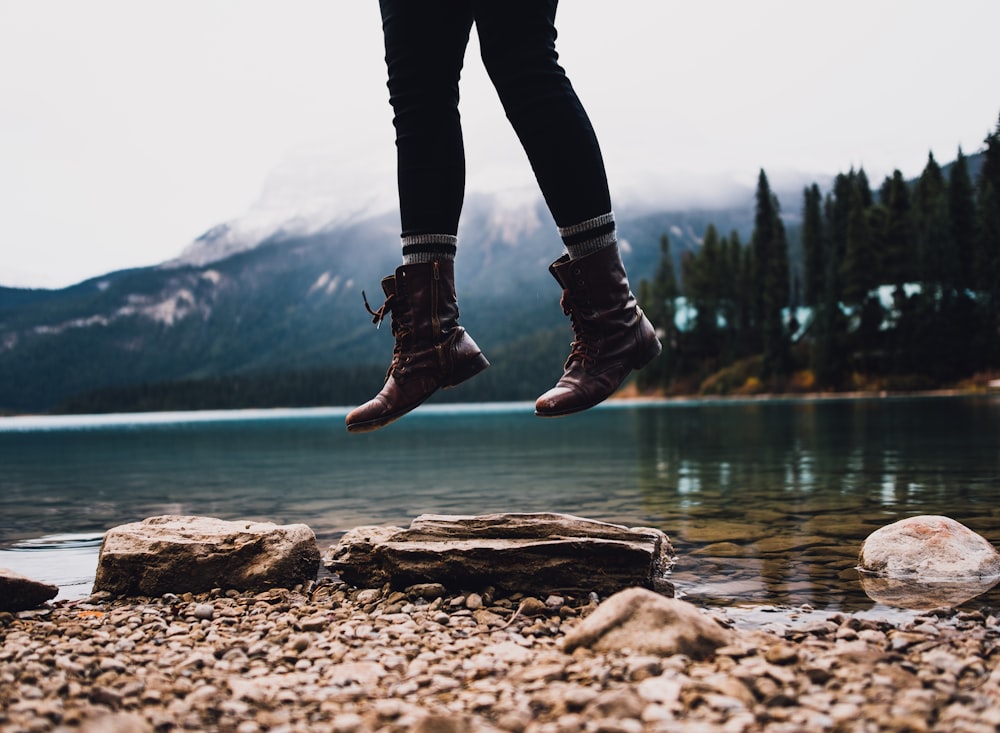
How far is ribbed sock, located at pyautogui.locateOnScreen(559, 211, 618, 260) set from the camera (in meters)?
3.35

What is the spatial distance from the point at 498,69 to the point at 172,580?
431 cm

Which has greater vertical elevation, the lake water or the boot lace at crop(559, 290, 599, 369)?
the boot lace at crop(559, 290, 599, 369)

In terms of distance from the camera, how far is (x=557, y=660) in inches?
132

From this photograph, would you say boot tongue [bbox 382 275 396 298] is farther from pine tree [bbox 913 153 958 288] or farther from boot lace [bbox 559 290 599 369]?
pine tree [bbox 913 153 958 288]

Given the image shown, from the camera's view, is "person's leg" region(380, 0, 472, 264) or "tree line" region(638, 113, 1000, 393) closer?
"person's leg" region(380, 0, 472, 264)

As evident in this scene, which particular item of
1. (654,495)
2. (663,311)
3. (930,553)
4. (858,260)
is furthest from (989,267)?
(930,553)

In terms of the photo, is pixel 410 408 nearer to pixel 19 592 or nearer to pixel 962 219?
pixel 19 592

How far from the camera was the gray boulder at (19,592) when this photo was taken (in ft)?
15.7

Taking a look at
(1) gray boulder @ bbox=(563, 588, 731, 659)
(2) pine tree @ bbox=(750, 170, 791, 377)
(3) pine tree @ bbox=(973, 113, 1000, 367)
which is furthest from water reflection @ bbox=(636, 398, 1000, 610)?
(2) pine tree @ bbox=(750, 170, 791, 377)

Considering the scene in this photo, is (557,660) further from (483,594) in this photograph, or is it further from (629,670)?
(483,594)

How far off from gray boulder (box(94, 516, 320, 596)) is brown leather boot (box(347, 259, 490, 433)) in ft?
8.34

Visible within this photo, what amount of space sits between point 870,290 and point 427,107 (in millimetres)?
89031

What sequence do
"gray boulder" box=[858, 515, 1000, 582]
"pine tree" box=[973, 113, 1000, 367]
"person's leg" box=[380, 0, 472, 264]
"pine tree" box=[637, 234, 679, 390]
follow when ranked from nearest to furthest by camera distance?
"person's leg" box=[380, 0, 472, 264], "gray boulder" box=[858, 515, 1000, 582], "pine tree" box=[973, 113, 1000, 367], "pine tree" box=[637, 234, 679, 390]

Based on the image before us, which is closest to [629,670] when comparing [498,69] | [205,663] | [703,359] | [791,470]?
[205,663]
